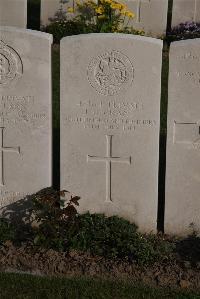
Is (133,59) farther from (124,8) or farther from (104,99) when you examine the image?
(124,8)

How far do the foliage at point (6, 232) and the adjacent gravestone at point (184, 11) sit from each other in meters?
7.67

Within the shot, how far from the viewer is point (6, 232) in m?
6.73

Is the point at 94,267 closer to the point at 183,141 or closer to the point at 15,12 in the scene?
the point at 183,141

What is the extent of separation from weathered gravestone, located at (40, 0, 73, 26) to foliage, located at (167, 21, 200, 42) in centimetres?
203

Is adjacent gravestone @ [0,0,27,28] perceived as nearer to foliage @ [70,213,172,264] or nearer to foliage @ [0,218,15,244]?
foliage @ [0,218,15,244]

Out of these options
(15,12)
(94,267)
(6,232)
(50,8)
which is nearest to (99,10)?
(50,8)

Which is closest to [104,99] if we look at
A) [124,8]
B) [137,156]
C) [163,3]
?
[137,156]

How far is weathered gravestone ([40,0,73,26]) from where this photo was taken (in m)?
13.4

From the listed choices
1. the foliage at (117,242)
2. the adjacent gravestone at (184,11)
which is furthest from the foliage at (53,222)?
the adjacent gravestone at (184,11)

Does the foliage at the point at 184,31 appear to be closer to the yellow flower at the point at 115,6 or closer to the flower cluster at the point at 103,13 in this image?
the flower cluster at the point at 103,13

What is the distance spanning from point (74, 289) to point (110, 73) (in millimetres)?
2060

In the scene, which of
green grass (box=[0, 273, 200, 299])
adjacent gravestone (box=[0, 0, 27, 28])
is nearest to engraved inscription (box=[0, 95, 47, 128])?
green grass (box=[0, 273, 200, 299])

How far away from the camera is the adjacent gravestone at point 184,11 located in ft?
43.8

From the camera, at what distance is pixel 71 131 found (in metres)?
6.82
